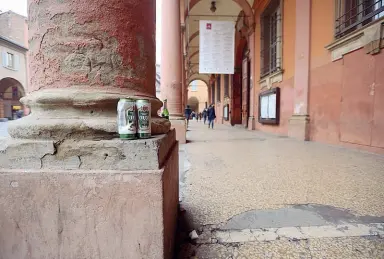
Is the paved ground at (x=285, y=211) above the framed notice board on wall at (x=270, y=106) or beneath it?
beneath

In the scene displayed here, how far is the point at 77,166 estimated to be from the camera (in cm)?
101

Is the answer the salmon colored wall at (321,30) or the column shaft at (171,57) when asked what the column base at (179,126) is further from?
the salmon colored wall at (321,30)

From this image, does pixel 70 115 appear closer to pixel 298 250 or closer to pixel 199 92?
pixel 298 250

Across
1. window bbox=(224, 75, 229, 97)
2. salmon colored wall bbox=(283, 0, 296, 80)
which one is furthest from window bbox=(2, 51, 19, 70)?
salmon colored wall bbox=(283, 0, 296, 80)

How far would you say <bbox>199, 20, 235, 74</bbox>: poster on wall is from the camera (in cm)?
903

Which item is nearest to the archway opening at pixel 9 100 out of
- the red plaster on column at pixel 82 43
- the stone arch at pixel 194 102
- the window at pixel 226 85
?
the window at pixel 226 85

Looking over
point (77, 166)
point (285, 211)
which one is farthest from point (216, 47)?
point (77, 166)

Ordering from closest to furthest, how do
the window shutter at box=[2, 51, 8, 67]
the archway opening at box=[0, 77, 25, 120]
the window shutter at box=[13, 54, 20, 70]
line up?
the window shutter at box=[2, 51, 8, 67] < the window shutter at box=[13, 54, 20, 70] < the archway opening at box=[0, 77, 25, 120]

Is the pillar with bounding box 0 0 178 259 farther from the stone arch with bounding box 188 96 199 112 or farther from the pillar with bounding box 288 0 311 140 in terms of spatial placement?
the stone arch with bounding box 188 96 199 112

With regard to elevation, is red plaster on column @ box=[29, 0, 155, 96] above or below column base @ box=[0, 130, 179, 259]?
above

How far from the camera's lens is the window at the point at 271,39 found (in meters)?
8.58

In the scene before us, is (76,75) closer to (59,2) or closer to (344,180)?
(59,2)

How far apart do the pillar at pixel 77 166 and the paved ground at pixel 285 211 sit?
1.80 feet

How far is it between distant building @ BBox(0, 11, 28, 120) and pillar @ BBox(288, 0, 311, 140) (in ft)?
72.8
